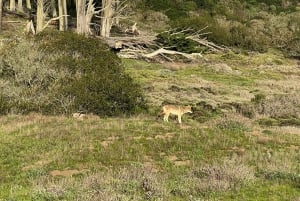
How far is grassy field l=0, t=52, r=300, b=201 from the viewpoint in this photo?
10977 millimetres

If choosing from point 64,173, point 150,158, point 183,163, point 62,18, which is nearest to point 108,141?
point 150,158

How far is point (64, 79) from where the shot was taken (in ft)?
74.5

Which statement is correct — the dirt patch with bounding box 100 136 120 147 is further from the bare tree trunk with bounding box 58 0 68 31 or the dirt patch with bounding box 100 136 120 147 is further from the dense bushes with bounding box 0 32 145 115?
the bare tree trunk with bounding box 58 0 68 31

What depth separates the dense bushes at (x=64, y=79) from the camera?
71.6 ft

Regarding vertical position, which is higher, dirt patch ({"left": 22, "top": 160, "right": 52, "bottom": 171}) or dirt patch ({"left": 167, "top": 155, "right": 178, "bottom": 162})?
dirt patch ({"left": 167, "top": 155, "right": 178, "bottom": 162})

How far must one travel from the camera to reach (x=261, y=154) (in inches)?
586

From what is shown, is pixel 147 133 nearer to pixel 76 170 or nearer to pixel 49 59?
pixel 76 170

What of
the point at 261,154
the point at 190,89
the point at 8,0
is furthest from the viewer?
the point at 8,0

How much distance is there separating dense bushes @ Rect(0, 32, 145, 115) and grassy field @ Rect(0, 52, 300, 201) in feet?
4.74

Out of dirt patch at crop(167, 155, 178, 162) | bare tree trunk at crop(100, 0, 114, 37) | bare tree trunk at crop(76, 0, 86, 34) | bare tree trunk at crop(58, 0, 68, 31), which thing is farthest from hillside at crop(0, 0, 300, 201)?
bare tree trunk at crop(58, 0, 68, 31)

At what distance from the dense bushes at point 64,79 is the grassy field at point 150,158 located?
1.45 m

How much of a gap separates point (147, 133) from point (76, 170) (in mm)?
3858

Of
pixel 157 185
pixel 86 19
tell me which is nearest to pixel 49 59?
pixel 157 185

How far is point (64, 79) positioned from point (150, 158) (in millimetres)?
9309
